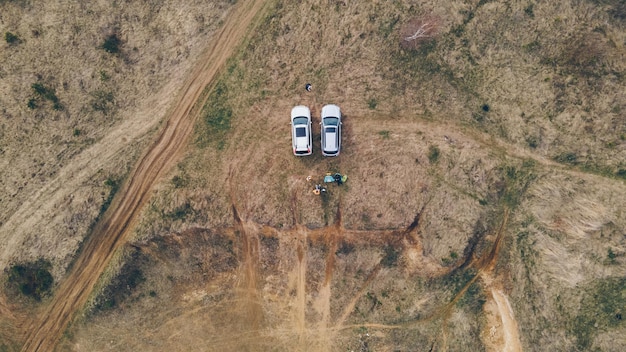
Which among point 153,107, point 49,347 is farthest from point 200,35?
point 49,347

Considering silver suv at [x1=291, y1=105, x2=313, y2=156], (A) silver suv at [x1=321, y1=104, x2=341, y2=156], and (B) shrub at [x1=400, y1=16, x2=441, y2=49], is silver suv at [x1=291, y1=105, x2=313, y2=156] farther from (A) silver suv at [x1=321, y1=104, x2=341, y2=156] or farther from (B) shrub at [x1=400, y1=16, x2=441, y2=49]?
(B) shrub at [x1=400, y1=16, x2=441, y2=49]

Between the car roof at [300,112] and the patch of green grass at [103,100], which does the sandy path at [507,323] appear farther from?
the patch of green grass at [103,100]

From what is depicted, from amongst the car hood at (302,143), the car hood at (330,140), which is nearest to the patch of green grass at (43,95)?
the car hood at (302,143)

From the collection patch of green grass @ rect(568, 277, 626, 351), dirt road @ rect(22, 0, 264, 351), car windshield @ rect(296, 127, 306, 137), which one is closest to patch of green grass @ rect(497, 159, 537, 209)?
patch of green grass @ rect(568, 277, 626, 351)

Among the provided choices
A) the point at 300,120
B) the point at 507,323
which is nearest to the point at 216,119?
the point at 300,120

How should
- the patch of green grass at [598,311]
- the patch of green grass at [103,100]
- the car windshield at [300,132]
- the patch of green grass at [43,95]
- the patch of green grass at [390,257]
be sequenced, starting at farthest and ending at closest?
1. the patch of green grass at [103,100]
2. the patch of green grass at [43,95]
3. the patch of green grass at [390,257]
4. the car windshield at [300,132]
5. the patch of green grass at [598,311]

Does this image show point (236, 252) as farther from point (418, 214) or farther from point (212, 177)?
point (418, 214)
